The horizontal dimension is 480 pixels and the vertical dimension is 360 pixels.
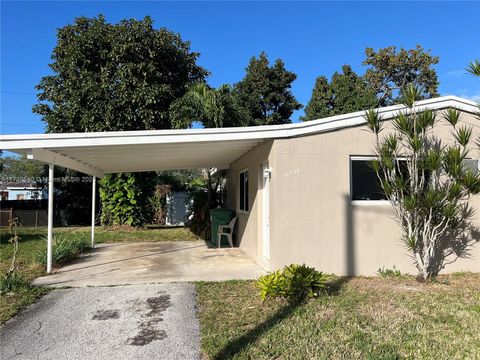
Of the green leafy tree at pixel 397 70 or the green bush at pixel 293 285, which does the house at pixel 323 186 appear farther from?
the green leafy tree at pixel 397 70

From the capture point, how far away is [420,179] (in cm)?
777

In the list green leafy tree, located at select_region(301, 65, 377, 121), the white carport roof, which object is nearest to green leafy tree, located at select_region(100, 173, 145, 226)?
the white carport roof

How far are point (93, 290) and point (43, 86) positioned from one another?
46.6ft

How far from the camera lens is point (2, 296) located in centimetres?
657

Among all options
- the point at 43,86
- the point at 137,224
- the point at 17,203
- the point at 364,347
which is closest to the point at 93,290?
the point at 364,347

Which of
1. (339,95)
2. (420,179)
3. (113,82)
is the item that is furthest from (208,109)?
(339,95)

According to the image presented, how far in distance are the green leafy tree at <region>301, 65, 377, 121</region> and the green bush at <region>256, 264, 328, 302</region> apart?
67.5 ft

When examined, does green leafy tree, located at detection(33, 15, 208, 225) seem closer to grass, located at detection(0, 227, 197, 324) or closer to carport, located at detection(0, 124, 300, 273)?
grass, located at detection(0, 227, 197, 324)

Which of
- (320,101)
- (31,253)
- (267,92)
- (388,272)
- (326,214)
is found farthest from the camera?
(320,101)

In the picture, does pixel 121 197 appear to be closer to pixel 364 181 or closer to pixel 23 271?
pixel 23 271

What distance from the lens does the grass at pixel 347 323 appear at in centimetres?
445

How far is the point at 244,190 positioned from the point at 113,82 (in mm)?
8669

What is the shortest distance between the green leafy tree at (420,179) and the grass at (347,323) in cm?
100

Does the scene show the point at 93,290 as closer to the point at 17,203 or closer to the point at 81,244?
the point at 81,244
